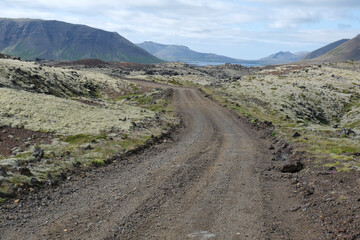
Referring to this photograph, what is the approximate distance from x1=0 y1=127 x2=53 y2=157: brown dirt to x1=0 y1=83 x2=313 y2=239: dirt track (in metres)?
7.84

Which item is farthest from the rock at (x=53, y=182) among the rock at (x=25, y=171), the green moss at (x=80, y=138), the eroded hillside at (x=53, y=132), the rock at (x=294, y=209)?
the rock at (x=294, y=209)

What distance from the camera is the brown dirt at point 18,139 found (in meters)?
22.9

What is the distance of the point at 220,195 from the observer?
17203mm

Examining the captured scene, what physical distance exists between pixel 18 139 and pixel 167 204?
680 inches

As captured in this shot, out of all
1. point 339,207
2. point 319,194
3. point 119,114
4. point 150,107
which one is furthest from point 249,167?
point 150,107

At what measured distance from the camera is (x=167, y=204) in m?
15.8

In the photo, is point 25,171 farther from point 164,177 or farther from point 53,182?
point 164,177

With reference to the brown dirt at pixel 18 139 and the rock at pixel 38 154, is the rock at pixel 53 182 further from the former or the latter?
the brown dirt at pixel 18 139

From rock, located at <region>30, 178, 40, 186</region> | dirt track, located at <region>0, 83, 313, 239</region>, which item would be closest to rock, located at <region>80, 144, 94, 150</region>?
dirt track, located at <region>0, 83, 313, 239</region>

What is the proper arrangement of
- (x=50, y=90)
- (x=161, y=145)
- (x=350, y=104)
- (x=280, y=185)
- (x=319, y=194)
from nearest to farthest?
1. (x=319, y=194)
2. (x=280, y=185)
3. (x=161, y=145)
4. (x=50, y=90)
5. (x=350, y=104)

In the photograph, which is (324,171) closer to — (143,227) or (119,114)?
(143,227)

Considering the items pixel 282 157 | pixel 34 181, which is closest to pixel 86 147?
pixel 34 181

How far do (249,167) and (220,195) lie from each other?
670 centimetres

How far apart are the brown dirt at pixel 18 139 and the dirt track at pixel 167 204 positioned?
7.84m
